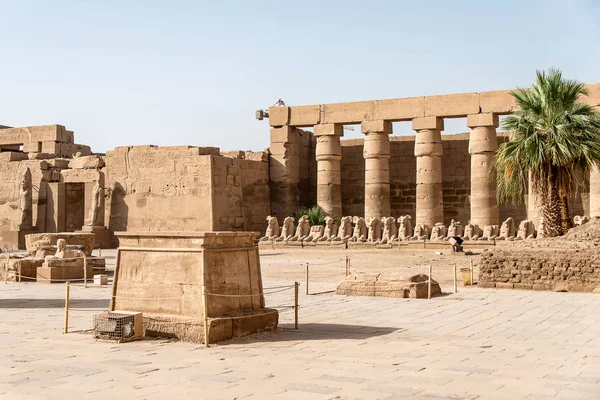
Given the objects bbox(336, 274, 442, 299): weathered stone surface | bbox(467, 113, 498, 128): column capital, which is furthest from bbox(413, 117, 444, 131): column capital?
bbox(336, 274, 442, 299): weathered stone surface

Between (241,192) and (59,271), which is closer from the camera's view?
(59,271)

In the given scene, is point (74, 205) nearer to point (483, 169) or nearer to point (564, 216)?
point (483, 169)

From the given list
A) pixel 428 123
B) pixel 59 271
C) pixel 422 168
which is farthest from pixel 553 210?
pixel 59 271

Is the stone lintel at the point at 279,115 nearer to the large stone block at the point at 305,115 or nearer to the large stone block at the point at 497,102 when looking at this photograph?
the large stone block at the point at 305,115

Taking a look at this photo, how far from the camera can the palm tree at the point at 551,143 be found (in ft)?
53.8

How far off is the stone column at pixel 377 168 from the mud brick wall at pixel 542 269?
12048 mm

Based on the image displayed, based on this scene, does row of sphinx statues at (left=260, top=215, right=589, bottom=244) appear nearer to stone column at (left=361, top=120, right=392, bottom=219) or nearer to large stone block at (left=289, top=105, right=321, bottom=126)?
stone column at (left=361, top=120, right=392, bottom=219)

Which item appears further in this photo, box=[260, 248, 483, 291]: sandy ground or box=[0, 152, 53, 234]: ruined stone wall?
box=[0, 152, 53, 234]: ruined stone wall

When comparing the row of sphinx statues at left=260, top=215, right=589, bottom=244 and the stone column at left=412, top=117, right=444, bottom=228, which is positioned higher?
the stone column at left=412, top=117, right=444, bottom=228

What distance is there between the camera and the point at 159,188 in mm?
25375

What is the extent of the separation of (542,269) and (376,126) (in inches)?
518

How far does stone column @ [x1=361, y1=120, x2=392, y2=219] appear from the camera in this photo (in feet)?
85.5

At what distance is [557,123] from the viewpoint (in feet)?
54.5

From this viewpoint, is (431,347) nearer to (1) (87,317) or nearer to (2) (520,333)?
(2) (520,333)
